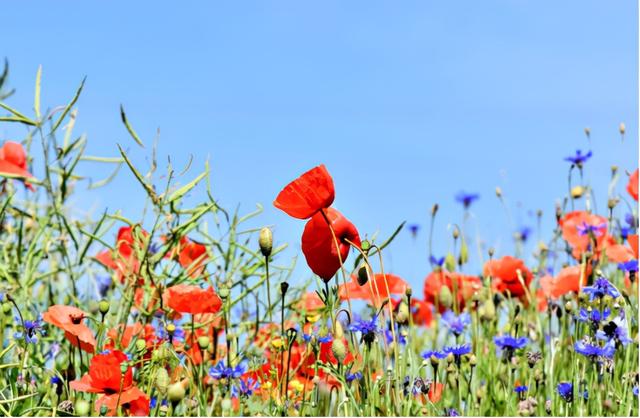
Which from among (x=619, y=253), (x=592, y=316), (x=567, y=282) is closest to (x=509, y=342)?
(x=592, y=316)

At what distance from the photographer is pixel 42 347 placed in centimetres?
227

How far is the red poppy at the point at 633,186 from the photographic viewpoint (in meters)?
2.61

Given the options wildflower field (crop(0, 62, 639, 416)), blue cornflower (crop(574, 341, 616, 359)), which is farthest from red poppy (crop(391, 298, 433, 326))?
blue cornflower (crop(574, 341, 616, 359))

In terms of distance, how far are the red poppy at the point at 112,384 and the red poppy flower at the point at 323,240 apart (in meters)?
0.41

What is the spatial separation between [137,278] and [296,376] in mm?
427

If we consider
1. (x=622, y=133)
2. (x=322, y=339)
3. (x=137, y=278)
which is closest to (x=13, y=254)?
(x=137, y=278)

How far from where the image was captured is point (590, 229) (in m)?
2.52

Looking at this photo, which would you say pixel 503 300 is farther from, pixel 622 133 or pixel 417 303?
pixel 622 133

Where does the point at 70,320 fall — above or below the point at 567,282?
below

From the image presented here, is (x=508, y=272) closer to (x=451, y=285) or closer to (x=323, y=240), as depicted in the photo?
(x=451, y=285)

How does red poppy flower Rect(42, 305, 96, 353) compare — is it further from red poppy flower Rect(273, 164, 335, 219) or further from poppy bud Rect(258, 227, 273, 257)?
red poppy flower Rect(273, 164, 335, 219)

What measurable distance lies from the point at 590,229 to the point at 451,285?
0.44m

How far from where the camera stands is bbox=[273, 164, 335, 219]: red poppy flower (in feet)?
4.15

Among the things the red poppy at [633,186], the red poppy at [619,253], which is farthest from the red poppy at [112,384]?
the red poppy at [633,186]
